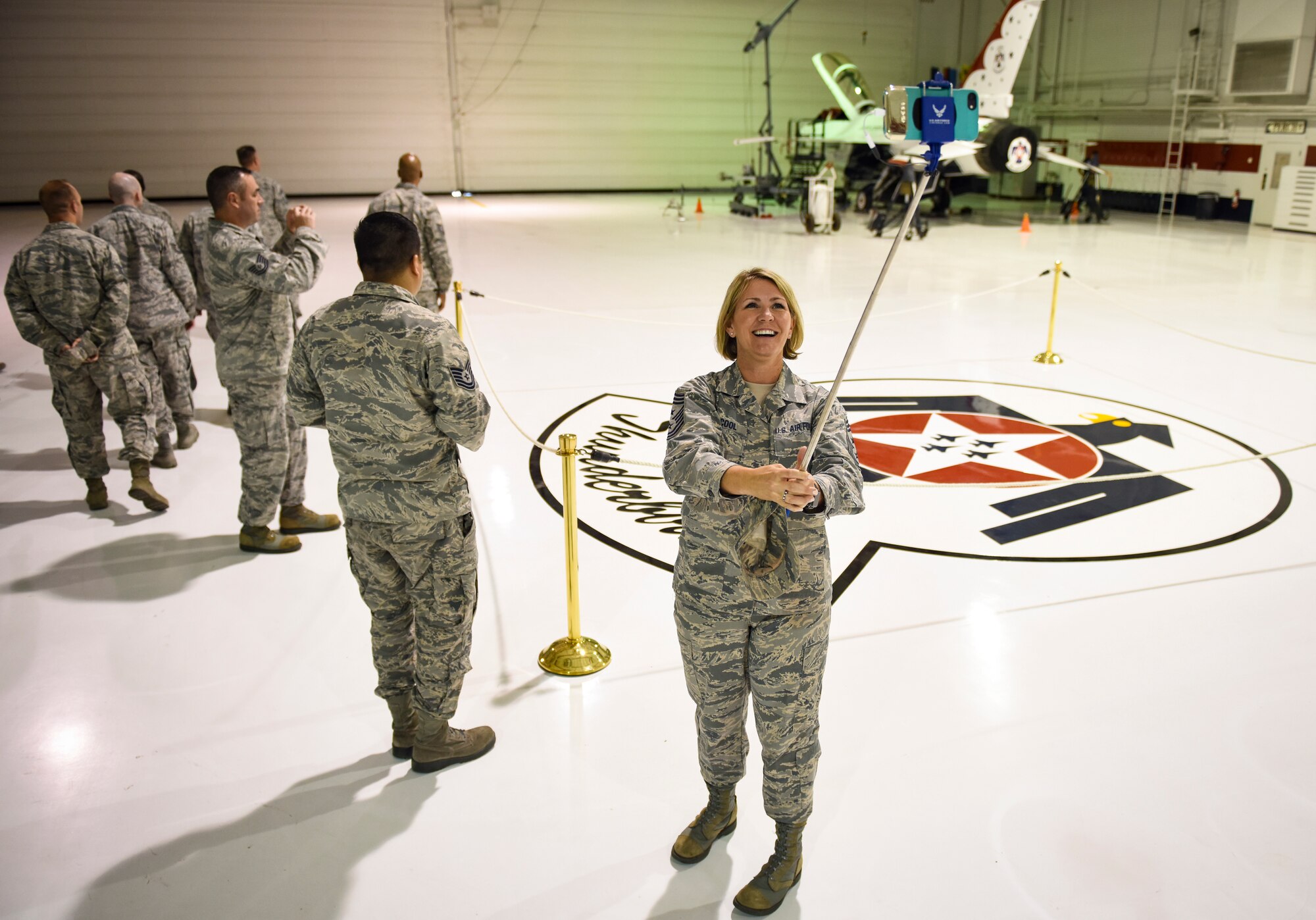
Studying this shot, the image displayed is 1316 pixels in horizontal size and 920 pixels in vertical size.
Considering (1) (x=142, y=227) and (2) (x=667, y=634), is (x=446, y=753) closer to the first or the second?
(2) (x=667, y=634)

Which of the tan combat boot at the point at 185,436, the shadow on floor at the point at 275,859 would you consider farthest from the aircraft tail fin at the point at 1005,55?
the shadow on floor at the point at 275,859

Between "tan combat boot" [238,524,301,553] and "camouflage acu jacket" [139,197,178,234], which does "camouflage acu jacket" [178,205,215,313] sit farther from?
"tan combat boot" [238,524,301,553]

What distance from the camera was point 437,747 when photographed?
10.6 feet

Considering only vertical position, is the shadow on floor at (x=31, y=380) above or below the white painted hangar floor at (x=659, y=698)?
above

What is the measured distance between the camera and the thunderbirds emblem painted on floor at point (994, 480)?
509cm

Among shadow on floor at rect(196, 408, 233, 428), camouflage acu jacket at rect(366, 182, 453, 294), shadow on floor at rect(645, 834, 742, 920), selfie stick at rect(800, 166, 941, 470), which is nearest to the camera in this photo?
selfie stick at rect(800, 166, 941, 470)

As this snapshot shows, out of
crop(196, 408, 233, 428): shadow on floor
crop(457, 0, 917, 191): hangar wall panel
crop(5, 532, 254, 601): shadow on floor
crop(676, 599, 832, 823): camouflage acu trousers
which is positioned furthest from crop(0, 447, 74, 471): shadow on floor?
crop(457, 0, 917, 191): hangar wall panel

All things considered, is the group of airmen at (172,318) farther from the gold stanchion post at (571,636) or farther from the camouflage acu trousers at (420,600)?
the camouflage acu trousers at (420,600)

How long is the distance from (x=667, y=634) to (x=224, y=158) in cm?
2566

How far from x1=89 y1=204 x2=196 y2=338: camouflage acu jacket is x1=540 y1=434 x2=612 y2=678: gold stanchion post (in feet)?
11.9

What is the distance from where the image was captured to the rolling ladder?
66.2 ft

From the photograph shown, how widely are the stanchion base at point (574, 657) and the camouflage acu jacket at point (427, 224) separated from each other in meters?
3.53

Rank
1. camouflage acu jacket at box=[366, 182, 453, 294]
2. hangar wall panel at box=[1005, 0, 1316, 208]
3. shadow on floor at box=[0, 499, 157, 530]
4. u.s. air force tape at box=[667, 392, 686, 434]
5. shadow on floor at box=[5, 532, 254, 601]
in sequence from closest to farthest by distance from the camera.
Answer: u.s. air force tape at box=[667, 392, 686, 434]
shadow on floor at box=[5, 532, 254, 601]
shadow on floor at box=[0, 499, 157, 530]
camouflage acu jacket at box=[366, 182, 453, 294]
hangar wall panel at box=[1005, 0, 1316, 208]

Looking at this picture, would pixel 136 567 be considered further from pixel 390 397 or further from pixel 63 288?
pixel 390 397
